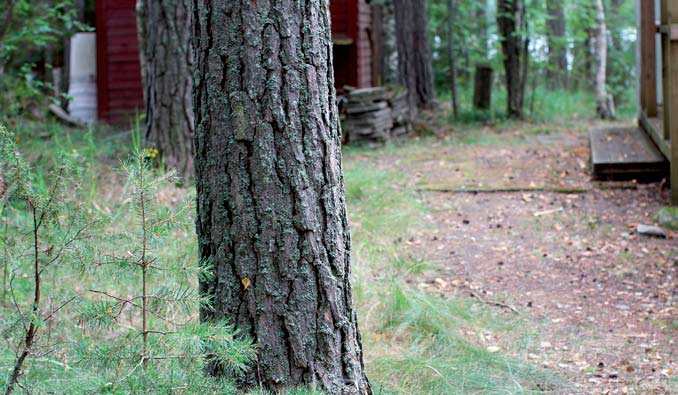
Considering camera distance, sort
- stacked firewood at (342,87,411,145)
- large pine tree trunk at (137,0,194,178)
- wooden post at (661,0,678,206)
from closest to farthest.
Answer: wooden post at (661,0,678,206)
large pine tree trunk at (137,0,194,178)
stacked firewood at (342,87,411,145)

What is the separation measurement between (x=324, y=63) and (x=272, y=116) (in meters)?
0.29

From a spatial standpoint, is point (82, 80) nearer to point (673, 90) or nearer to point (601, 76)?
point (601, 76)

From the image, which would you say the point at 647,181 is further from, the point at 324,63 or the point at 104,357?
the point at 104,357

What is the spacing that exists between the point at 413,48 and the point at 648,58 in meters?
5.89

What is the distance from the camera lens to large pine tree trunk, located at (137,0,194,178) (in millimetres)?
8234

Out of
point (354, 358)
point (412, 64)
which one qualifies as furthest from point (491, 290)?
point (412, 64)

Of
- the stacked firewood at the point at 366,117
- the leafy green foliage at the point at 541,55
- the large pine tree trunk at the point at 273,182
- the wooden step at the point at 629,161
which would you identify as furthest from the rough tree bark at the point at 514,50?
the large pine tree trunk at the point at 273,182

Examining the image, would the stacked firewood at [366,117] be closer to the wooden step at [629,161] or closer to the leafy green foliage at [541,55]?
the leafy green foliage at [541,55]

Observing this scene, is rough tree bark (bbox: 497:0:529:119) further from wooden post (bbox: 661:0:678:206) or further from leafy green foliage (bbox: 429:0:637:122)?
wooden post (bbox: 661:0:678:206)

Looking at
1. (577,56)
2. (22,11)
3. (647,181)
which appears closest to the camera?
(647,181)

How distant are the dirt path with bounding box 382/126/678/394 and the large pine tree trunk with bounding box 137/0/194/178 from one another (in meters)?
2.61

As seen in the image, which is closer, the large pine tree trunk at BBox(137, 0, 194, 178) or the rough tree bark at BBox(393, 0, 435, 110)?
the large pine tree trunk at BBox(137, 0, 194, 178)

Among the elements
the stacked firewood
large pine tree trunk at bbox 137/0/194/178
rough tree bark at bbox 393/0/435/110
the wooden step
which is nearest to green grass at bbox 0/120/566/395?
large pine tree trunk at bbox 137/0/194/178

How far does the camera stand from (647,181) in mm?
9117
